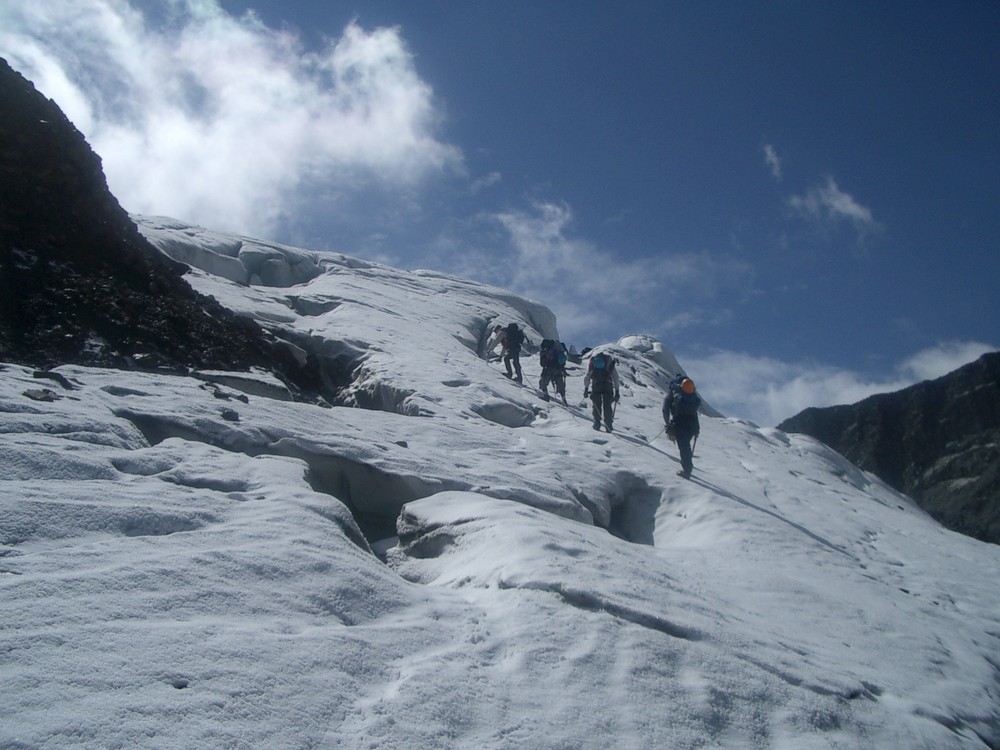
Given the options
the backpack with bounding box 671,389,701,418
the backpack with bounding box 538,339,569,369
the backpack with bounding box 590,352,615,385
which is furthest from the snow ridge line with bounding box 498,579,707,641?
the backpack with bounding box 538,339,569,369

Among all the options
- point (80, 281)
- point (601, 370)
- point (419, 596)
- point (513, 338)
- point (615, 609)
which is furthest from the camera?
point (513, 338)

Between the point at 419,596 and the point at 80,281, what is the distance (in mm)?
11313

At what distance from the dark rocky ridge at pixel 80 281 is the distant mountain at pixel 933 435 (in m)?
33.8

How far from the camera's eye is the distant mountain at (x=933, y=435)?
37.2 metres

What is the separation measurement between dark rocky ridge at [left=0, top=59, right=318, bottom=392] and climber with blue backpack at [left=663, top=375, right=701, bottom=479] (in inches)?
346

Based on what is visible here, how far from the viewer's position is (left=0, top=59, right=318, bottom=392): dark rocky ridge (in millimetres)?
12703

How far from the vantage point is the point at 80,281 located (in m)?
14.1

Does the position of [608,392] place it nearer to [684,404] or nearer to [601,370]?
[601,370]

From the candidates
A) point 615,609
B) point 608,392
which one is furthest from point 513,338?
point 615,609

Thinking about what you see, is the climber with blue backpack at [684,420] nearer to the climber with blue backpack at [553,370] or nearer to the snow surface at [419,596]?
the snow surface at [419,596]

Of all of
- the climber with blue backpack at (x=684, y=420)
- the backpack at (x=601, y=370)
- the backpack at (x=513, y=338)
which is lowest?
the climber with blue backpack at (x=684, y=420)

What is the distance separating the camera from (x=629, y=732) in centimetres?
491

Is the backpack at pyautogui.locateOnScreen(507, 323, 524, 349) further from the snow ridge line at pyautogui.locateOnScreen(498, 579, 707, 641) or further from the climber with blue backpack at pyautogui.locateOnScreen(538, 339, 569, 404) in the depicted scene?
the snow ridge line at pyautogui.locateOnScreen(498, 579, 707, 641)

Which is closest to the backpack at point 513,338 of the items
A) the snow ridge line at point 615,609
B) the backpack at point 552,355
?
the backpack at point 552,355
